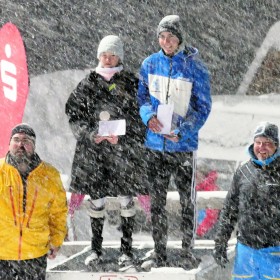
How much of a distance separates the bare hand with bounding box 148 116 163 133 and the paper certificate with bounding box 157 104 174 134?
0.09 ft

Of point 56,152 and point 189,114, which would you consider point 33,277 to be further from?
point 56,152

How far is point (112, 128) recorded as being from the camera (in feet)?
19.6

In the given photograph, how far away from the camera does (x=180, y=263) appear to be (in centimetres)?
591

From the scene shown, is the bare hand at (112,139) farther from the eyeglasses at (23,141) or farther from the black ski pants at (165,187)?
the eyeglasses at (23,141)

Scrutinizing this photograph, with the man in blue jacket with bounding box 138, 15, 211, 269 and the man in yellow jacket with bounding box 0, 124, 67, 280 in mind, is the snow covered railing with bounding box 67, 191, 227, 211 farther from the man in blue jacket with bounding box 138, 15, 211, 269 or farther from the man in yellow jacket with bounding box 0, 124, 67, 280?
the man in yellow jacket with bounding box 0, 124, 67, 280

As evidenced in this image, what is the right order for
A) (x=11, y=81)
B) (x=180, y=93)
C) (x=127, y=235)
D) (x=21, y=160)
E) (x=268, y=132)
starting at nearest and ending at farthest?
(x=268, y=132) → (x=21, y=160) → (x=180, y=93) → (x=127, y=235) → (x=11, y=81)

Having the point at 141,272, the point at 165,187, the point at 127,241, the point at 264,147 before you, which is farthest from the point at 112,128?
the point at 264,147

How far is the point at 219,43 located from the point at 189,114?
208cm

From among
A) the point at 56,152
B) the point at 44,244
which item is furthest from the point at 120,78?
the point at 56,152

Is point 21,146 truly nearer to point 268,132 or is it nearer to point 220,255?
point 220,255

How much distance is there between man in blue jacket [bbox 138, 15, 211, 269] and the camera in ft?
19.3

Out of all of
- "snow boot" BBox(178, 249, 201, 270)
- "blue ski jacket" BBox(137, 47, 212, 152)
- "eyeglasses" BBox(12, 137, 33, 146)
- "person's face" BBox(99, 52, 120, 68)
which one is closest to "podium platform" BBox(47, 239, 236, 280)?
"snow boot" BBox(178, 249, 201, 270)

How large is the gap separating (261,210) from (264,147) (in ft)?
1.27

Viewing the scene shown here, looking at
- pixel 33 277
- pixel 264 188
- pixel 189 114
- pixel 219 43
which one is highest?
pixel 219 43
